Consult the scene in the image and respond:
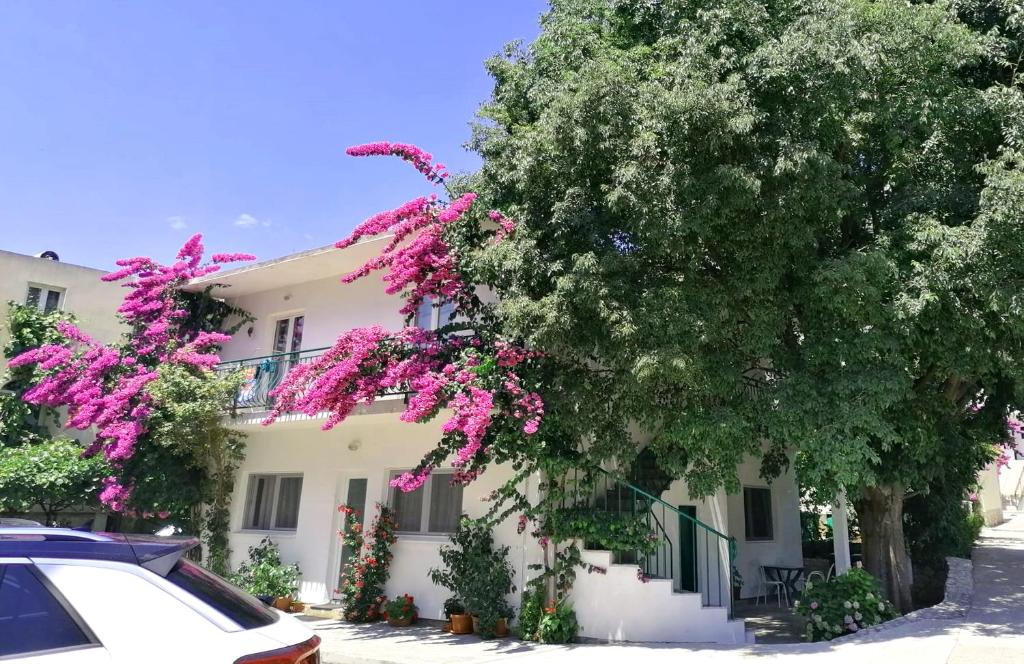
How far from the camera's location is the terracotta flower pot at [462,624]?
972 centimetres

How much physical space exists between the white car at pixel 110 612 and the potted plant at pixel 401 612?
8016mm

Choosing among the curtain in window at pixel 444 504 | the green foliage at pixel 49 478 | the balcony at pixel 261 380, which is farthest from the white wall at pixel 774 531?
the green foliage at pixel 49 478

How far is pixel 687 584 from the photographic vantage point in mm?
11984

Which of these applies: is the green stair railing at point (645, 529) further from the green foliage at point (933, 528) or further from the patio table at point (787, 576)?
the green foliage at point (933, 528)

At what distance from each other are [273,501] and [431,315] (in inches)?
195

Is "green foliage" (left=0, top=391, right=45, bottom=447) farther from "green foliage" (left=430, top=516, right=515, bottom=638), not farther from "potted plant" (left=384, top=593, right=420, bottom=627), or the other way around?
"green foliage" (left=430, top=516, right=515, bottom=638)

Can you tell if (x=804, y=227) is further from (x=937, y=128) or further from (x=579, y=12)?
(x=579, y=12)

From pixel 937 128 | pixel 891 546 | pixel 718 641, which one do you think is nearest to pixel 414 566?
pixel 718 641

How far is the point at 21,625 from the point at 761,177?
7.53 m

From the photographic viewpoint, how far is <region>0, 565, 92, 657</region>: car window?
260 cm

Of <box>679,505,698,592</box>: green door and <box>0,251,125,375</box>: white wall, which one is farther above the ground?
<box>0,251,125,375</box>: white wall

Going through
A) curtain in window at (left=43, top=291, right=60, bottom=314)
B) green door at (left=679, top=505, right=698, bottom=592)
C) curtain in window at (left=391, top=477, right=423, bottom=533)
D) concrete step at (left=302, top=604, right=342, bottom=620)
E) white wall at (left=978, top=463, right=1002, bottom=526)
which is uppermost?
curtain in window at (left=43, top=291, right=60, bottom=314)

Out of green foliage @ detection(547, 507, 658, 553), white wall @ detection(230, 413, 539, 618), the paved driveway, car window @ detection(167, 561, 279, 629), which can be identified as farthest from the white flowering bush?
car window @ detection(167, 561, 279, 629)

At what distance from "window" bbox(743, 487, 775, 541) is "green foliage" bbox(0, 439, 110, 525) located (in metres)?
13.1
